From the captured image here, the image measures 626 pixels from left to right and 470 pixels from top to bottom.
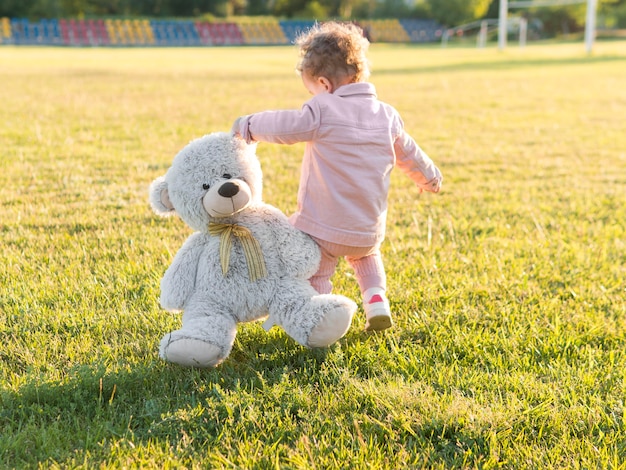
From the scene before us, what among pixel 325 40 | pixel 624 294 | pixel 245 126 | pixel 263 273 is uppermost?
pixel 325 40

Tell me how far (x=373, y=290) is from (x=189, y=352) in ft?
2.71

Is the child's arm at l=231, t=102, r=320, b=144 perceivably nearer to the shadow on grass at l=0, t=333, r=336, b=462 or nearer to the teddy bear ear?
the teddy bear ear

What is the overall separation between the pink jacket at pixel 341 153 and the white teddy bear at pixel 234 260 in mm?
108

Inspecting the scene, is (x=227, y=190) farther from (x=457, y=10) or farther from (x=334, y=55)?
(x=457, y=10)

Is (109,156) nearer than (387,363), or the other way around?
(387,363)

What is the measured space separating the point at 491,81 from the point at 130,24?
3677 cm

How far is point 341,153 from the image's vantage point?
2.35m

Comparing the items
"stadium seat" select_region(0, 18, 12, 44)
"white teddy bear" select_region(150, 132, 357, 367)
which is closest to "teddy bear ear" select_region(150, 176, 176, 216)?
"white teddy bear" select_region(150, 132, 357, 367)

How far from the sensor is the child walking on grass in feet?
7.57

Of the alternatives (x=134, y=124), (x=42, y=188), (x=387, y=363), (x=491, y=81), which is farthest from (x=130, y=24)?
(x=387, y=363)

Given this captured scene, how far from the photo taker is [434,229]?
380 centimetres

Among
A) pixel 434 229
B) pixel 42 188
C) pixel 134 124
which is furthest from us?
pixel 134 124

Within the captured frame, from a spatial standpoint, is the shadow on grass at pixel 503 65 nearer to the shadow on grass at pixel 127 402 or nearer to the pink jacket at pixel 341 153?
the pink jacket at pixel 341 153

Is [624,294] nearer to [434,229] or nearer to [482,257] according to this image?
[482,257]
